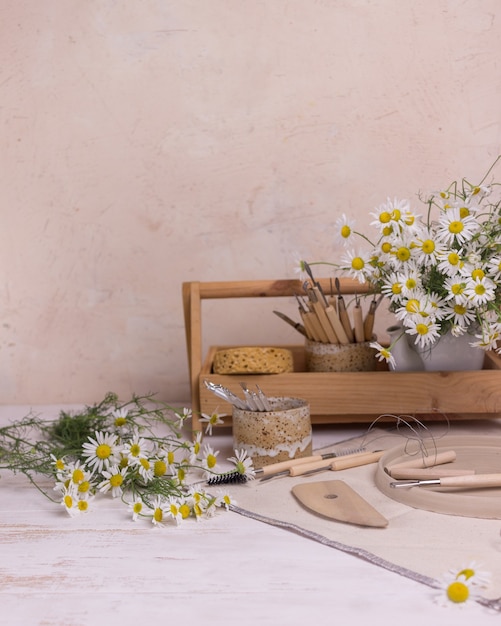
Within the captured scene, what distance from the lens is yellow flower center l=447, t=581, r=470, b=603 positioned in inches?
24.1

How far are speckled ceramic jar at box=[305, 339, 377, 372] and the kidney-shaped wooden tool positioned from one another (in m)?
0.25

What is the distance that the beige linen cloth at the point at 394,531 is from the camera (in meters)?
0.68

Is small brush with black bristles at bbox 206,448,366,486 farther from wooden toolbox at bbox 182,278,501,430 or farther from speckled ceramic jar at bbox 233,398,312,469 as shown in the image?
wooden toolbox at bbox 182,278,501,430

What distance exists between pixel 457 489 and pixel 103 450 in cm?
38

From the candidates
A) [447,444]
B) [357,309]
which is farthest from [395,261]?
[447,444]

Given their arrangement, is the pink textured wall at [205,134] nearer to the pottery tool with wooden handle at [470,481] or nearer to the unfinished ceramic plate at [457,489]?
the unfinished ceramic plate at [457,489]

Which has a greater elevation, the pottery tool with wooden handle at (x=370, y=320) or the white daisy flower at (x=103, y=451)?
the pottery tool with wooden handle at (x=370, y=320)

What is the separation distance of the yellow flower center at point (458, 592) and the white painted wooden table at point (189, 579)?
0.4 inches

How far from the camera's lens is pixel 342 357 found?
1.10m

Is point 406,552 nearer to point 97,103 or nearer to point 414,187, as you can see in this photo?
point 414,187

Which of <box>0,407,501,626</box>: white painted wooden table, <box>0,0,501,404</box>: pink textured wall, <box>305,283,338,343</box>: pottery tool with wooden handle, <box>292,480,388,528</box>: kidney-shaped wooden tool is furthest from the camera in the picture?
<box>0,0,501,404</box>: pink textured wall

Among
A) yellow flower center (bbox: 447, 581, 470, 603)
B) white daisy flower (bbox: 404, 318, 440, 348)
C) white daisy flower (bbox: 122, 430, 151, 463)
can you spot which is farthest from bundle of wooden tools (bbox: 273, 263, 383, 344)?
yellow flower center (bbox: 447, 581, 470, 603)

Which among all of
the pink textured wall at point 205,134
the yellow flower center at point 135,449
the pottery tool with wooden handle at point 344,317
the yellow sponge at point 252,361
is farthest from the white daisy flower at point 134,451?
the pink textured wall at point 205,134

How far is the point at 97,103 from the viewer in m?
1.34
